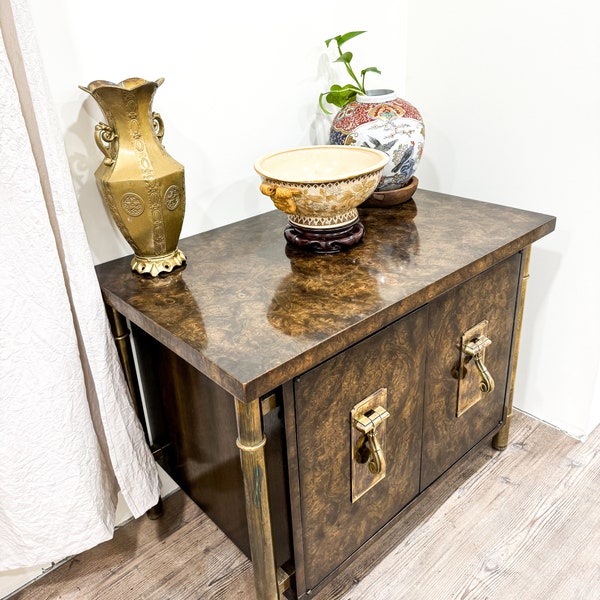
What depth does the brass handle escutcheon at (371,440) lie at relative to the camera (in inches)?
36.6

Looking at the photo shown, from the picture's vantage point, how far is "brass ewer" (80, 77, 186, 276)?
2.98 feet

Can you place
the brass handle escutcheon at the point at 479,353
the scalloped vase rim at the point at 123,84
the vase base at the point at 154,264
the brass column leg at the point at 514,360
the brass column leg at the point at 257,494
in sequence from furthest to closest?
1. the brass column leg at the point at 514,360
2. the brass handle escutcheon at the point at 479,353
3. the vase base at the point at 154,264
4. the scalloped vase rim at the point at 123,84
5. the brass column leg at the point at 257,494

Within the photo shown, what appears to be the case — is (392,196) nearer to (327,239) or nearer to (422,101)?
(327,239)

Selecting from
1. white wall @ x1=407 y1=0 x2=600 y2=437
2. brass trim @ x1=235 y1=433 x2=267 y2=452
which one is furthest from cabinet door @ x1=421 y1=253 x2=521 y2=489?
brass trim @ x1=235 y1=433 x2=267 y2=452

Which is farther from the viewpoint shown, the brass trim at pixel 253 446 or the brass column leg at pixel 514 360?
the brass column leg at pixel 514 360

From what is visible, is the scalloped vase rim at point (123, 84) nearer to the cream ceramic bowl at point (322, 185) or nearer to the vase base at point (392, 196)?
the cream ceramic bowl at point (322, 185)

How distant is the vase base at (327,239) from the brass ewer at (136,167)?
224mm

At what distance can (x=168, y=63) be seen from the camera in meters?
1.08

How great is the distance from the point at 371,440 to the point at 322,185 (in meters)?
0.42

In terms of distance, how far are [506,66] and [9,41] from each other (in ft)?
3.34

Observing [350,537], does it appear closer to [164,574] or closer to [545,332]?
[164,574]

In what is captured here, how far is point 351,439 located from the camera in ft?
3.10

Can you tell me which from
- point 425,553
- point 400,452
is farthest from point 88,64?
point 425,553

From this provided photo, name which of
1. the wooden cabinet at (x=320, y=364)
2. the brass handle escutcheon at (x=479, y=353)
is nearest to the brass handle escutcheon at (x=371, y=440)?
the wooden cabinet at (x=320, y=364)
